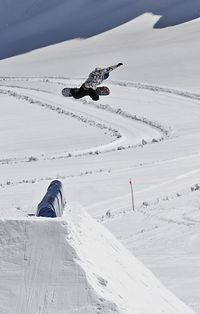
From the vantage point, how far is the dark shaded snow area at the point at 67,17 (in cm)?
8906

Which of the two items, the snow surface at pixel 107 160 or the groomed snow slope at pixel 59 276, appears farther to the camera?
the snow surface at pixel 107 160

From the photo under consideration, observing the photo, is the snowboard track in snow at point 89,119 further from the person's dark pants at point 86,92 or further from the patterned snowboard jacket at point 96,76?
the patterned snowboard jacket at point 96,76

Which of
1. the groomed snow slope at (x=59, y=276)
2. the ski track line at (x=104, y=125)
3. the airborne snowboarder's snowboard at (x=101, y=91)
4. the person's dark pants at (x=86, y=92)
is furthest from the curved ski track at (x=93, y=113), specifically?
the groomed snow slope at (x=59, y=276)

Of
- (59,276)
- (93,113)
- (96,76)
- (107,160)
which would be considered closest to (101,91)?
(96,76)

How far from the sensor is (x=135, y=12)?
94.5 metres

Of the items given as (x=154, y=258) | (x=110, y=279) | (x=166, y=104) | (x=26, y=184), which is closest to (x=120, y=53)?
(x=166, y=104)

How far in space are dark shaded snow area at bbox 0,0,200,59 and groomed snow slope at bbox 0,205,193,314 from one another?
269ft

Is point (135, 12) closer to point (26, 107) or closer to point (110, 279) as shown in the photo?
point (26, 107)

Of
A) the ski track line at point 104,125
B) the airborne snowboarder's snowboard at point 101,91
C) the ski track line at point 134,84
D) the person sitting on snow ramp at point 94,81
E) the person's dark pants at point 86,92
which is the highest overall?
the person sitting on snow ramp at point 94,81

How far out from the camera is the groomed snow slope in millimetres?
5500

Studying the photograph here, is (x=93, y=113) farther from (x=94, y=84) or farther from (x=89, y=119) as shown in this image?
(x=94, y=84)

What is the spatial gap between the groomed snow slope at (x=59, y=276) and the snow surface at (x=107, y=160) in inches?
0.5

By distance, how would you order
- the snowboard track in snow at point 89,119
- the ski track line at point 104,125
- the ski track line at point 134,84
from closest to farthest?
the snowboard track in snow at point 89,119, the ski track line at point 104,125, the ski track line at point 134,84

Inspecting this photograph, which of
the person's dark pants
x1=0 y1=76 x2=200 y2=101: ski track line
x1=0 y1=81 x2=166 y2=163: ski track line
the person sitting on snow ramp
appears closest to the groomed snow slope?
the person sitting on snow ramp
